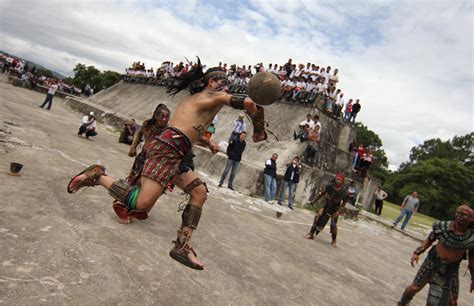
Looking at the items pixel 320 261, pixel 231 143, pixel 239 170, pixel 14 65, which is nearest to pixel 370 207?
pixel 239 170

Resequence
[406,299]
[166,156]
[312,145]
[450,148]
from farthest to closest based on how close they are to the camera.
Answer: [450,148] < [312,145] < [406,299] < [166,156]

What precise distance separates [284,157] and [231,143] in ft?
11.3

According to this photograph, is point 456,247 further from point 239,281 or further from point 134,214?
point 134,214

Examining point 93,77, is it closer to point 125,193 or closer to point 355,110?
point 355,110

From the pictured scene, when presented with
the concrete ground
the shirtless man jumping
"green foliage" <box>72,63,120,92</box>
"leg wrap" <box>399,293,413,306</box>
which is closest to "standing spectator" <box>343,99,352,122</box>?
the concrete ground

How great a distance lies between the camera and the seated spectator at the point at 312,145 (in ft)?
42.8

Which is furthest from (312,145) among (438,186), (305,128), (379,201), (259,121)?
(438,186)

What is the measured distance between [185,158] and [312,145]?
10.5m

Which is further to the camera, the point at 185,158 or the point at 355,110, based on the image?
the point at 355,110

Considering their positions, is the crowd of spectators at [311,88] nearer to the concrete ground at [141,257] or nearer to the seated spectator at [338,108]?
the seated spectator at [338,108]

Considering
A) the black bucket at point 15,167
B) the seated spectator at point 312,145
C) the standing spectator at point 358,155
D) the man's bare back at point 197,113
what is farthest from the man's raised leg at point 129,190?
the standing spectator at point 358,155

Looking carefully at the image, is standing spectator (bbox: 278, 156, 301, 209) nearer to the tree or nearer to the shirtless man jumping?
the shirtless man jumping

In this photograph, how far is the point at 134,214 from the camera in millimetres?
3258

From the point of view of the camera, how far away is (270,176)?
10.3 m
